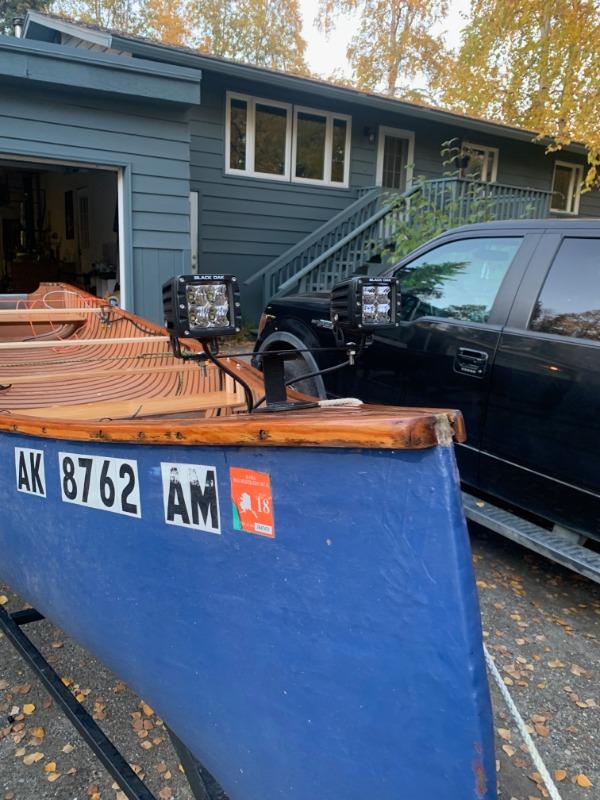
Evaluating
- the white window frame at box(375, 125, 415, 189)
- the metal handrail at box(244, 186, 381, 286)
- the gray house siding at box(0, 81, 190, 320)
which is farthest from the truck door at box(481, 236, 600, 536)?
the white window frame at box(375, 125, 415, 189)

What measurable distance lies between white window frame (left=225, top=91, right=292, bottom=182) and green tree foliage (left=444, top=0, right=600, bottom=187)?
162 inches

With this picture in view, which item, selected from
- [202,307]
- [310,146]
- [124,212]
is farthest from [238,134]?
[202,307]

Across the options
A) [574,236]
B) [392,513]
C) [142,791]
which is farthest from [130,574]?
[574,236]

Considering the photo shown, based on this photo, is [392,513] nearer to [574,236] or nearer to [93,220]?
[574,236]

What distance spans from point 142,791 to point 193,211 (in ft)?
30.5

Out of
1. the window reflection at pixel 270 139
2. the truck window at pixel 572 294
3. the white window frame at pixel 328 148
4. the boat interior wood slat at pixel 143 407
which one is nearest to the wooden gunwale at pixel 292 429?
the boat interior wood slat at pixel 143 407

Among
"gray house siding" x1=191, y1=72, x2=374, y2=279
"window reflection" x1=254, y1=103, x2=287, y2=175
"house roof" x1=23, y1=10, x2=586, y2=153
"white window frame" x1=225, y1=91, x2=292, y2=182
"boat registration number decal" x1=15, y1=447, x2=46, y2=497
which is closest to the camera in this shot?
"boat registration number decal" x1=15, y1=447, x2=46, y2=497

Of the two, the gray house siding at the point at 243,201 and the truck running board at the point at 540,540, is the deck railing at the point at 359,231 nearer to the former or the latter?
the gray house siding at the point at 243,201

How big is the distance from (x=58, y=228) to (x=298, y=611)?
47.0 ft

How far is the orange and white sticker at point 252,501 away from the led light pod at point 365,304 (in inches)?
23.1

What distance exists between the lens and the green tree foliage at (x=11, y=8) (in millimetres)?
22844

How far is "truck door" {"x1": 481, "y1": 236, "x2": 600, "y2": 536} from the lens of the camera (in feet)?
9.46

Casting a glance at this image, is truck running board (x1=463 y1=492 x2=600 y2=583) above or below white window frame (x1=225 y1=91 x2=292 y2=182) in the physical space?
below

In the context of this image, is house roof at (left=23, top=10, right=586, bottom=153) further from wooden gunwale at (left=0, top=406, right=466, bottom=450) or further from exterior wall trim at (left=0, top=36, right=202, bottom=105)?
wooden gunwale at (left=0, top=406, right=466, bottom=450)
